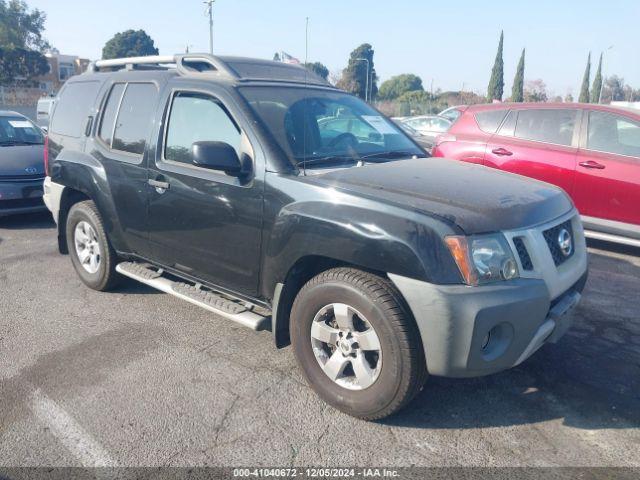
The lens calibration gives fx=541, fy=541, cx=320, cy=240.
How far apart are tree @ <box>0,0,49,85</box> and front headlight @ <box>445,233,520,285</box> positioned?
162ft

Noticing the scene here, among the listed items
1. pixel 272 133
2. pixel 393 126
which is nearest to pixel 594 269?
pixel 393 126

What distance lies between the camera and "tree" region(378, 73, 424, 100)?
77.3 m

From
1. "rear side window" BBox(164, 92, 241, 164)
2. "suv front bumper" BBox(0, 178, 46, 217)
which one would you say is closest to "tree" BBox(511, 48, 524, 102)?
"suv front bumper" BBox(0, 178, 46, 217)

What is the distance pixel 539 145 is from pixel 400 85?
76.4m

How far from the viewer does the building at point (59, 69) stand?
51025mm

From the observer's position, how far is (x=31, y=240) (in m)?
6.93

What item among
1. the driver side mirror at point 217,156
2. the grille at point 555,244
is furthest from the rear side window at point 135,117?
the grille at point 555,244

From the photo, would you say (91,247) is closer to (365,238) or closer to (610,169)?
(365,238)

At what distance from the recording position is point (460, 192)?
3.07 metres

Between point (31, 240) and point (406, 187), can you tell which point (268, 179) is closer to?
point (406, 187)

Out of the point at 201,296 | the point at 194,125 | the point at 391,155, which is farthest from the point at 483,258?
the point at 194,125

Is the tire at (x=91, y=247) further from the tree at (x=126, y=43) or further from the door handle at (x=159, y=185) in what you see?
the tree at (x=126, y=43)

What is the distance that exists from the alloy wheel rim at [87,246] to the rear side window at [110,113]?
2.72 ft

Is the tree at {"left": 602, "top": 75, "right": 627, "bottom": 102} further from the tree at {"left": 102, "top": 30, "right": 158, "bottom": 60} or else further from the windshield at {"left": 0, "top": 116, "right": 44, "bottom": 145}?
the windshield at {"left": 0, "top": 116, "right": 44, "bottom": 145}
